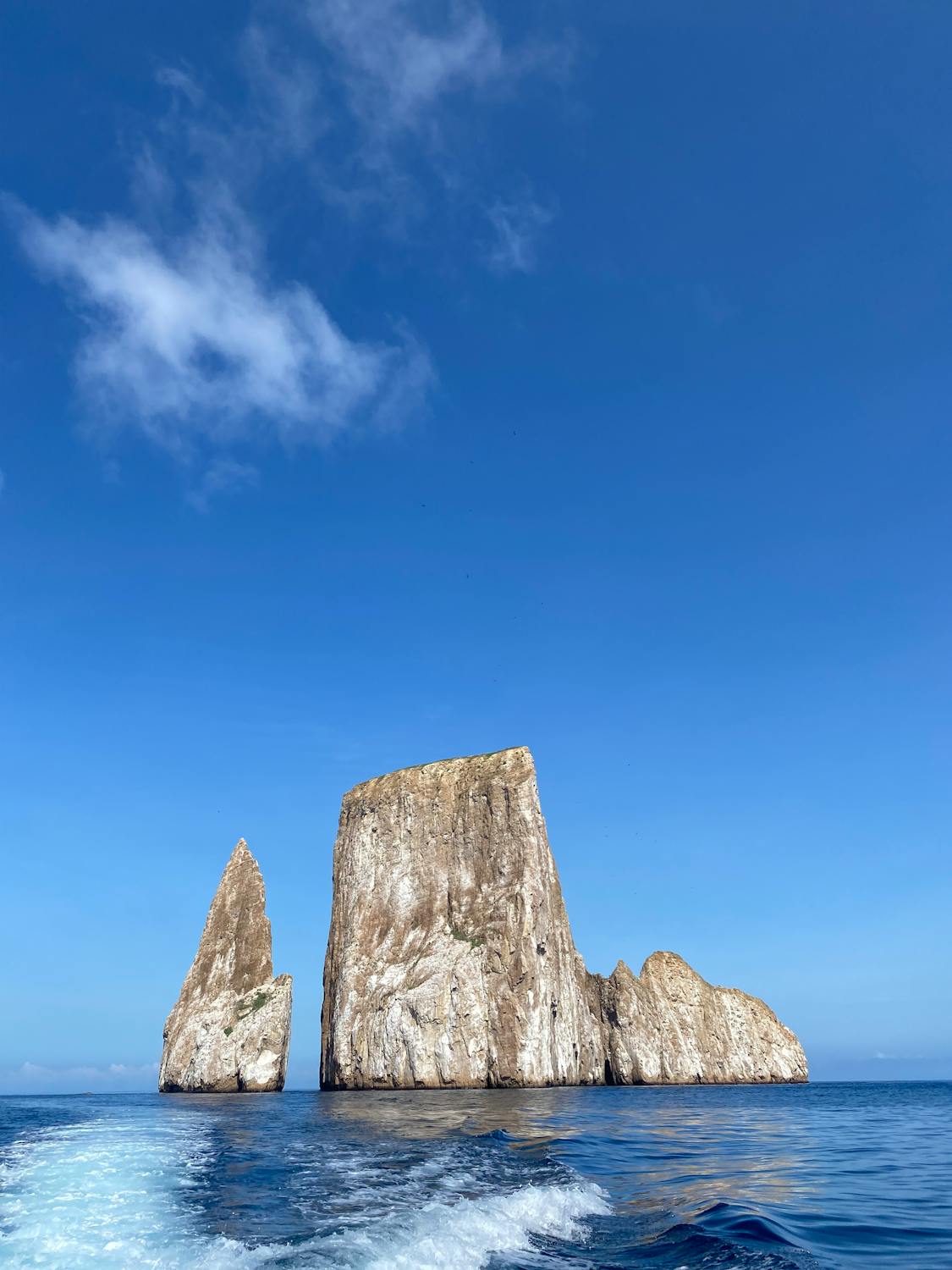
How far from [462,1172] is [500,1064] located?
54.7 meters

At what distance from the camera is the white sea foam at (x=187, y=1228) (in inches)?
393

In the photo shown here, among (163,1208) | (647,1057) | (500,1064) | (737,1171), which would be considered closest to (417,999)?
(500,1064)

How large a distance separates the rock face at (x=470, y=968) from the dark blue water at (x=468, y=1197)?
40.3 meters

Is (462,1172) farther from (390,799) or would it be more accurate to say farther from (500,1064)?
(390,799)

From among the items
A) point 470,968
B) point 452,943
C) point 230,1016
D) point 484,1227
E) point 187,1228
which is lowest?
point 484,1227

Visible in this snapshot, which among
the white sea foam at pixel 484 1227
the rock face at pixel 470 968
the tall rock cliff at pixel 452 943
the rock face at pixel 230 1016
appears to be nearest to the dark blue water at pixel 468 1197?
the white sea foam at pixel 484 1227

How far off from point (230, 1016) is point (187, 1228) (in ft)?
199

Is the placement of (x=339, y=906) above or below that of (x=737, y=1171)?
above

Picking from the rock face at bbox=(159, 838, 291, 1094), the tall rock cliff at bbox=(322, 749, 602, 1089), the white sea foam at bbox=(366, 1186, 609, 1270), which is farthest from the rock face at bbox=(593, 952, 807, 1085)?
the white sea foam at bbox=(366, 1186, 609, 1270)

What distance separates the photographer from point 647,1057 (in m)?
90.1

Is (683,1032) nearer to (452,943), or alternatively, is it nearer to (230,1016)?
(452,943)

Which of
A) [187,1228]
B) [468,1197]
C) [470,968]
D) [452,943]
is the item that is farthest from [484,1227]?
[452,943]

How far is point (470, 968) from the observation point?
6906 cm

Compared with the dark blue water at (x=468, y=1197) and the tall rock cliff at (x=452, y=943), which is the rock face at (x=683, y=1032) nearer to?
the tall rock cliff at (x=452, y=943)
